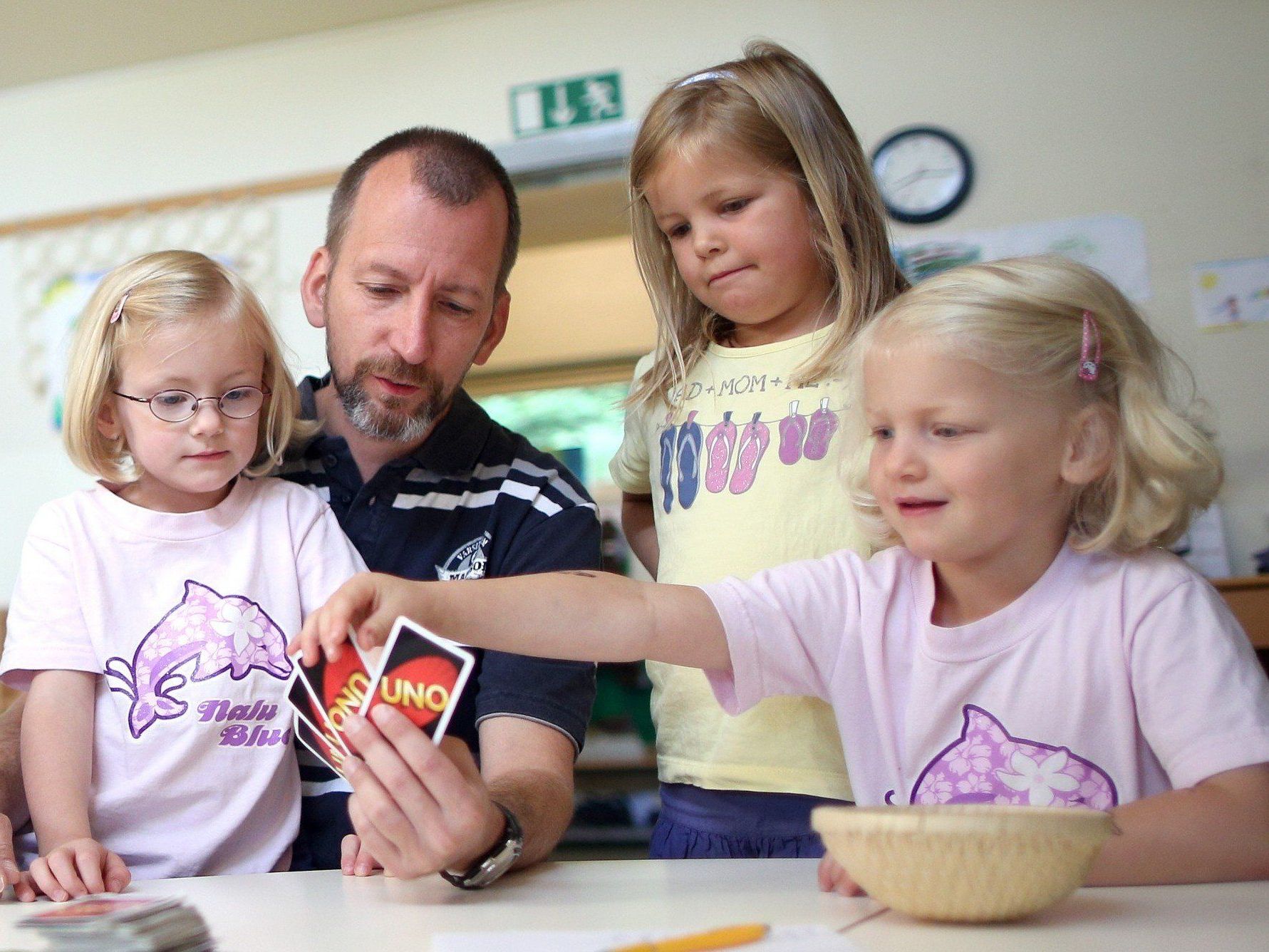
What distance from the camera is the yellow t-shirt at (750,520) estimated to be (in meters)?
1.42

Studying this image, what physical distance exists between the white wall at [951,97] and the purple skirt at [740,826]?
239 centimetres

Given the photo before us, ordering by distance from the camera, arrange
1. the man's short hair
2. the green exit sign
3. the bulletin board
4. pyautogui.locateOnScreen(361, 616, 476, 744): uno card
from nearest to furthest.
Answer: pyautogui.locateOnScreen(361, 616, 476, 744): uno card, the man's short hair, the green exit sign, the bulletin board

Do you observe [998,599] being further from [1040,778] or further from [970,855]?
[970,855]

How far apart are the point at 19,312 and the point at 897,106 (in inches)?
126

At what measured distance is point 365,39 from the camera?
13.1ft

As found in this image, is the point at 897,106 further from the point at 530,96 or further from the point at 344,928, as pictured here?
the point at 344,928

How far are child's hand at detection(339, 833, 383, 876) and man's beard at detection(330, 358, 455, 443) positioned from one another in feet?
2.08

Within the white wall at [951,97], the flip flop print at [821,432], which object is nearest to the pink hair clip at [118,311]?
the flip flop print at [821,432]

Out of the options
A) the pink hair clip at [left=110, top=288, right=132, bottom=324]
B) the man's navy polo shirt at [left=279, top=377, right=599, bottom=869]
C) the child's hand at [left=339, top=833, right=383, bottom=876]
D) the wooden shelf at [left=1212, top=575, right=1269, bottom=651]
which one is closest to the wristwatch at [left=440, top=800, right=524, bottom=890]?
the child's hand at [left=339, top=833, right=383, bottom=876]

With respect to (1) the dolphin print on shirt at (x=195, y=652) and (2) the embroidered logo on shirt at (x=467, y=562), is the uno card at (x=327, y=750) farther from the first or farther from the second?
(2) the embroidered logo on shirt at (x=467, y=562)

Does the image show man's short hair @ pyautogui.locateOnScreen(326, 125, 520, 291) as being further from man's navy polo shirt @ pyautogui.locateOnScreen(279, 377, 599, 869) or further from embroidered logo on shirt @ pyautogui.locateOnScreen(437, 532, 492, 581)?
embroidered logo on shirt @ pyautogui.locateOnScreen(437, 532, 492, 581)

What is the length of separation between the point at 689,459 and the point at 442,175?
0.57 meters

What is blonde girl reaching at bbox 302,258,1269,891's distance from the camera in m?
1.12

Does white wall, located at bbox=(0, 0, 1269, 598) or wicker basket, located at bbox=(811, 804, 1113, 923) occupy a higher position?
white wall, located at bbox=(0, 0, 1269, 598)
